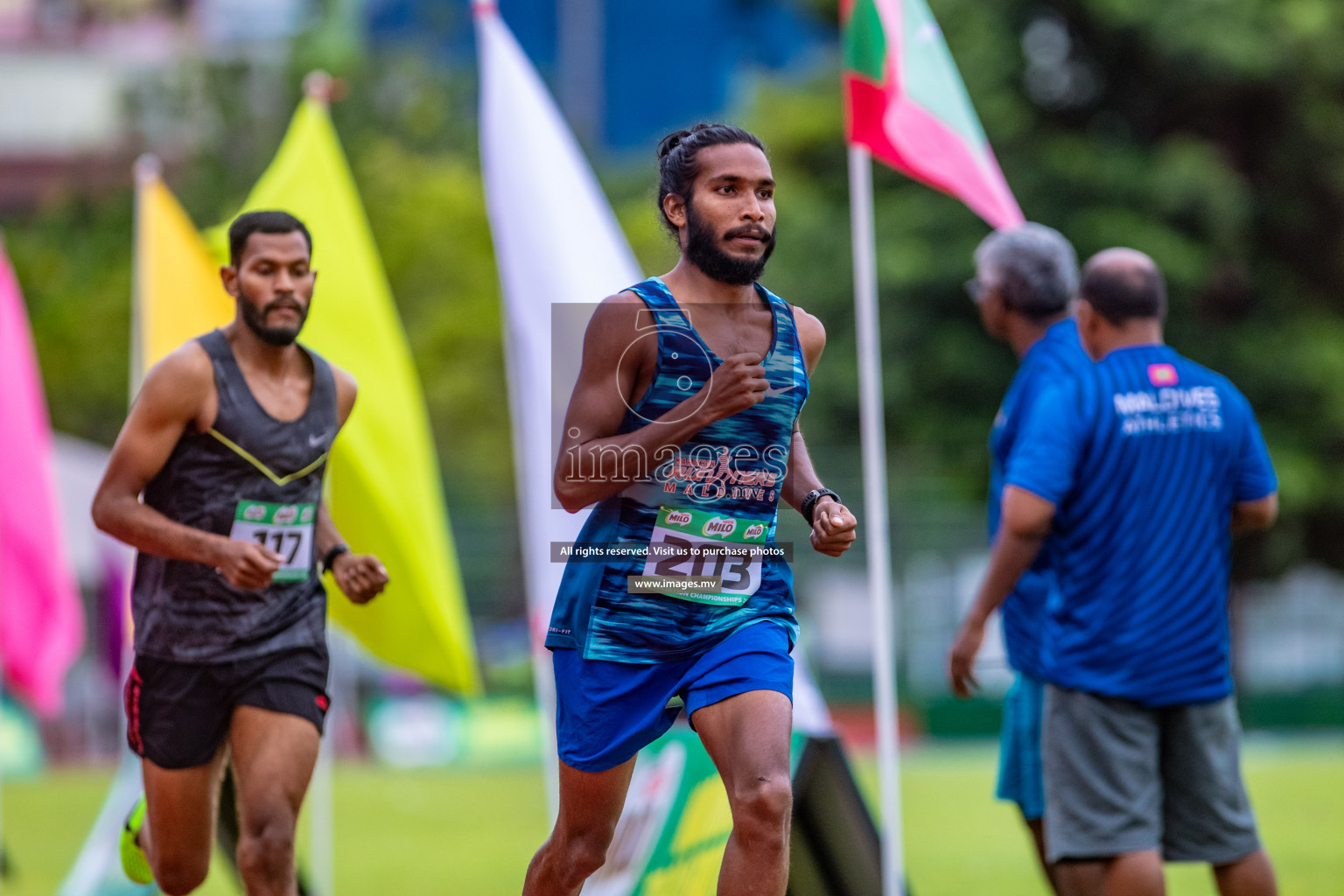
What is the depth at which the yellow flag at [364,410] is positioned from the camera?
7.34 metres

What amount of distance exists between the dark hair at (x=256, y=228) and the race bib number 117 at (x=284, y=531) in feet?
2.65

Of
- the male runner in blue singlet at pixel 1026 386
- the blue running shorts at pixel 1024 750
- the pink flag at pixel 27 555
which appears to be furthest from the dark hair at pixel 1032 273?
the pink flag at pixel 27 555

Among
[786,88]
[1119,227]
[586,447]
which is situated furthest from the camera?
[786,88]

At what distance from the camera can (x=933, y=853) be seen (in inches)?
446

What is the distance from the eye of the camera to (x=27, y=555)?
9750 mm

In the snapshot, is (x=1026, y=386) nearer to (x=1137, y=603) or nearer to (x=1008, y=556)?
(x=1008, y=556)

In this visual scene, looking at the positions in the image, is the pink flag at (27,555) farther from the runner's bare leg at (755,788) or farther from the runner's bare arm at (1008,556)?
the runner's bare leg at (755,788)

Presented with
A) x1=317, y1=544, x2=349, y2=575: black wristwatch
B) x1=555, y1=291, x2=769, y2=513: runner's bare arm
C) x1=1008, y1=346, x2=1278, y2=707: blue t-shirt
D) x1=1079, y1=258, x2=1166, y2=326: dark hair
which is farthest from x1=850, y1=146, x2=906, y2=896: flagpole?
x1=317, y1=544, x2=349, y2=575: black wristwatch

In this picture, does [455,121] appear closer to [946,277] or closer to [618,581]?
[946,277]

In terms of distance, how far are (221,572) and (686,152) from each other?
1.92m

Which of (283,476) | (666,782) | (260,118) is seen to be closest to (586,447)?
(283,476)

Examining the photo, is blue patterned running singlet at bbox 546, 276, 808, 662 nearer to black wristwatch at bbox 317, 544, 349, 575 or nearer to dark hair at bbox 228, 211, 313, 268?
black wristwatch at bbox 317, 544, 349, 575

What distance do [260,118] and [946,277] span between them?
39.4ft

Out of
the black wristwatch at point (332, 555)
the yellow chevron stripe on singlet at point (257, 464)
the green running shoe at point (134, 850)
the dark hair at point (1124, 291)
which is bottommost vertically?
the green running shoe at point (134, 850)
